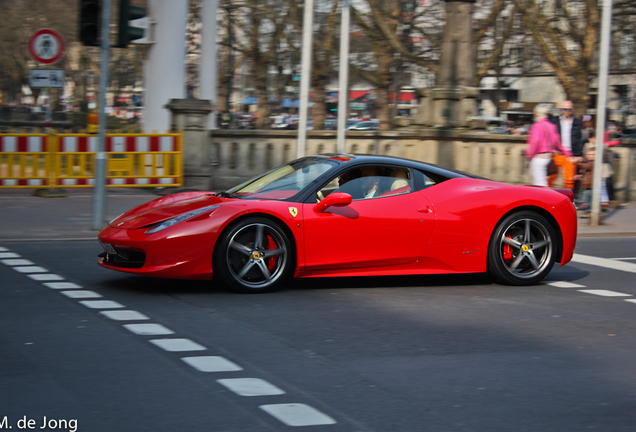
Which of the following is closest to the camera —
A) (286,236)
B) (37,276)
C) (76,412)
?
(76,412)

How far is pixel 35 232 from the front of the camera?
11258 millimetres

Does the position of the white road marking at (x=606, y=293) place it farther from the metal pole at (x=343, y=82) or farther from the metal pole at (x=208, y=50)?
the metal pole at (x=208, y=50)

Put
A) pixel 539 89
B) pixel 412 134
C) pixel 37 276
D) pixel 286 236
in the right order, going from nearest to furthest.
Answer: pixel 286 236 < pixel 37 276 < pixel 412 134 < pixel 539 89

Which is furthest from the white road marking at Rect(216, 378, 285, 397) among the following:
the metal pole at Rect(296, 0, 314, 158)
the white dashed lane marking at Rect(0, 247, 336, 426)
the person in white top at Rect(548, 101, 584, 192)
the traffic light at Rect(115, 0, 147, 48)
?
the person in white top at Rect(548, 101, 584, 192)

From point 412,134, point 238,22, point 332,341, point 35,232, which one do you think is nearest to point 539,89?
point 238,22

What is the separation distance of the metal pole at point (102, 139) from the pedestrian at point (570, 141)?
24.6 ft

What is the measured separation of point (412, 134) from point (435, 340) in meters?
13.2

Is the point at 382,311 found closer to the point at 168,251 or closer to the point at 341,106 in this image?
the point at 168,251

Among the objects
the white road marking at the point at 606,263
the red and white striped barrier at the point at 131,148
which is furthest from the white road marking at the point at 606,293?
the red and white striped barrier at the point at 131,148

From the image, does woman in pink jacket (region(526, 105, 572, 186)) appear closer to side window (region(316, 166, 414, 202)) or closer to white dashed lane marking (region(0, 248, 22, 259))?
side window (region(316, 166, 414, 202))

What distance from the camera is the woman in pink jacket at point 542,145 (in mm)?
13672

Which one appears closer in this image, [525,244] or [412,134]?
[525,244]

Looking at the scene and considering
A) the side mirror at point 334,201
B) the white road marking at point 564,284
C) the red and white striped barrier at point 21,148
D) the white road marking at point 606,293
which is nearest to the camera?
the side mirror at point 334,201

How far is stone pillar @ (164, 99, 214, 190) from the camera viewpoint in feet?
56.0
